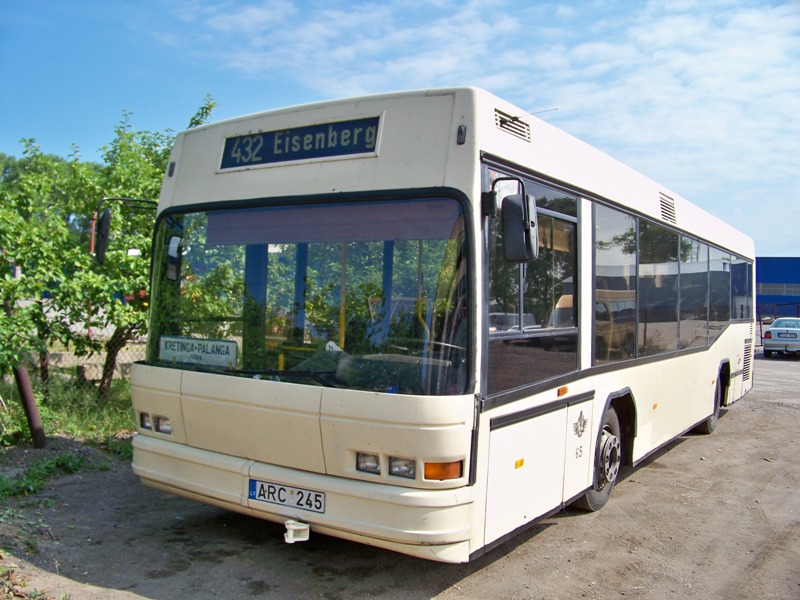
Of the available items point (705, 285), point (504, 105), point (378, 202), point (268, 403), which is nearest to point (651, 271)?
point (705, 285)

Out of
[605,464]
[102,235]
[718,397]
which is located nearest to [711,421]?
[718,397]

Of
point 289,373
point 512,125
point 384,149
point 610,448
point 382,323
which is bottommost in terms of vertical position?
point 610,448

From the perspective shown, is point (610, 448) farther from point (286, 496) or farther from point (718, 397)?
point (718, 397)

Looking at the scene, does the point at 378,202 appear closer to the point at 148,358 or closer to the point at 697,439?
the point at 148,358

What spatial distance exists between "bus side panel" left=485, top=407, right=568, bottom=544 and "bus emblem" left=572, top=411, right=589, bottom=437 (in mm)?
214

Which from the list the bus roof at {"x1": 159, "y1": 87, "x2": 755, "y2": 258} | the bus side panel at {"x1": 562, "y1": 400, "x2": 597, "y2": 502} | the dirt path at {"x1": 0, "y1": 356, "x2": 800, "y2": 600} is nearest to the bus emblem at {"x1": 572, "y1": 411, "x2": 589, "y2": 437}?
the bus side panel at {"x1": 562, "y1": 400, "x2": 597, "y2": 502}

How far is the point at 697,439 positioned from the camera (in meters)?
10.2

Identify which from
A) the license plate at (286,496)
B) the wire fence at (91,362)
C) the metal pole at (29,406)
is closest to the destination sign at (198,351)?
the license plate at (286,496)

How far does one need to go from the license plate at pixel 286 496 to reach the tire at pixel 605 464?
8.74 ft

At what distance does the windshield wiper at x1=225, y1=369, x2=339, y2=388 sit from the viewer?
14.5 feet

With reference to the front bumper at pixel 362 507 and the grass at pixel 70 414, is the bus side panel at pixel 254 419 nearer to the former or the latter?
the front bumper at pixel 362 507

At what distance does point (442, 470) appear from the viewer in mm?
4086

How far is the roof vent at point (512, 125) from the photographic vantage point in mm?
4564

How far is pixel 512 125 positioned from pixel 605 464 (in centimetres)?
318
